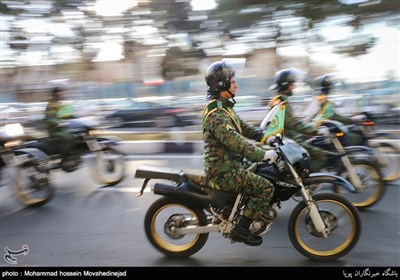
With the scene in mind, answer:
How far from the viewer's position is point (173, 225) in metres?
3.75

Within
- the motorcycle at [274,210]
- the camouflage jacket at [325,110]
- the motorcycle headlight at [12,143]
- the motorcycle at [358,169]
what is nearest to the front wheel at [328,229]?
the motorcycle at [274,210]

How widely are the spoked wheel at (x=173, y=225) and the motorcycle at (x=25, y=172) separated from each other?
2.50 meters

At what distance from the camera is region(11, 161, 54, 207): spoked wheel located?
554 centimetres

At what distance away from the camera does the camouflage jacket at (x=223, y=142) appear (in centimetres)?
340

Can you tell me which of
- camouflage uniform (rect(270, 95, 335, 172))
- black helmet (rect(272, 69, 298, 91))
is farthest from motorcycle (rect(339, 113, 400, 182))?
black helmet (rect(272, 69, 298, 91))

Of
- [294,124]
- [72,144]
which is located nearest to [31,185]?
[72,144]

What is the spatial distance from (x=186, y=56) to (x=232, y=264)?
8.98m

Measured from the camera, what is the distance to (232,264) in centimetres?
368

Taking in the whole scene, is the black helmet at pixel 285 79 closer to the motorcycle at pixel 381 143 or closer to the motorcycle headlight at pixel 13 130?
the motorcycle at pixel 381 143

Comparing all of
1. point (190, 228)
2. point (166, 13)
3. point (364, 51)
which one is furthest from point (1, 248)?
point (364, 51)

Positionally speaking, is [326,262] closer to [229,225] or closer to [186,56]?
[229,225]

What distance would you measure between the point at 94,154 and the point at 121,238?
2.42 meters

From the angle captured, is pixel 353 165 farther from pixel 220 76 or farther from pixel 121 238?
pixel 121 238

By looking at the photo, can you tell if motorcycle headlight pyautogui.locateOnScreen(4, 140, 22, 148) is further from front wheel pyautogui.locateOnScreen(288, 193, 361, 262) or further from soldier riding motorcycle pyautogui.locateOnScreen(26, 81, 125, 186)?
front wheel pyautogui.locateOnScreen(288, 193, 361, 262)
